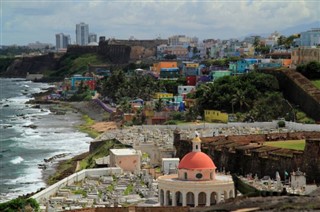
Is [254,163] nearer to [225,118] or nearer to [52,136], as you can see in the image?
[225,118]

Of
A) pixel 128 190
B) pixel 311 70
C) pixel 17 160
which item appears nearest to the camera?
pixel 128 190

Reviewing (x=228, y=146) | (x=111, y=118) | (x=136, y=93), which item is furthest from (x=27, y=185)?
(x=136, y=93)

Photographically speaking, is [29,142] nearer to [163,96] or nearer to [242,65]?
[163,96]

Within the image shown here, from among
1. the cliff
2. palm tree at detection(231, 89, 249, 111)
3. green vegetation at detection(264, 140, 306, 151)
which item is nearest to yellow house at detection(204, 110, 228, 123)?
palm tree at detection(231, 89, 249, 111)

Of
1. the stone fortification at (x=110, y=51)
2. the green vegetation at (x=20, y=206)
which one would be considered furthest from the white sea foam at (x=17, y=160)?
the stone fortification at (x=110, y=51)

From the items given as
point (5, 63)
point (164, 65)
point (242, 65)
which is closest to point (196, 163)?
point (242, 65)

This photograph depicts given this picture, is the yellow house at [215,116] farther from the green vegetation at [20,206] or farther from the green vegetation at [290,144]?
the green vegetation at [20,206]
